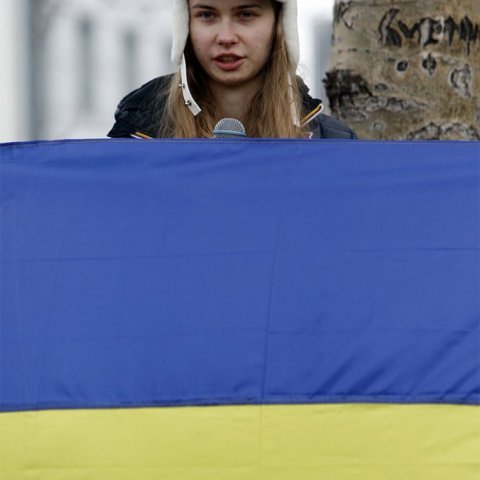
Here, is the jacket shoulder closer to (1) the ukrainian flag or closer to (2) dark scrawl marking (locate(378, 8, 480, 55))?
(1) the ukrainian flag

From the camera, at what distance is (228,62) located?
10.8ft

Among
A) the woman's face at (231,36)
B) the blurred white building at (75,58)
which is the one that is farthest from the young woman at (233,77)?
the blurred white building at (75,58)

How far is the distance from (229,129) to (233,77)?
7.8 inches

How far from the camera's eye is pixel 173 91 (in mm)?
3428

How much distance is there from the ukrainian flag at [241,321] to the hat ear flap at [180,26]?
46 cm

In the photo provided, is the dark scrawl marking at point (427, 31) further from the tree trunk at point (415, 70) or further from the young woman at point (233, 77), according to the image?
the young woman at point (233, 77)

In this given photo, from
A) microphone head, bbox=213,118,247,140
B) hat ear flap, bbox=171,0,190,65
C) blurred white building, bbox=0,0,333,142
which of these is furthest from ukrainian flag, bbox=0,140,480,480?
blurred white building, bbox=0,0,333,142

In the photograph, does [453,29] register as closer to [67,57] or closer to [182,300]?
[182,300]

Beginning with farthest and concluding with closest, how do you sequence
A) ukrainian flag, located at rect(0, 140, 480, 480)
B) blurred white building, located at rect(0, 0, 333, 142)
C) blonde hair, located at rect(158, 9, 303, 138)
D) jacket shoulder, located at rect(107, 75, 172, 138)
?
1. blurred white building, located at rect(0, 0, 333, 142)
2. jacket shoulder, located at rect(107, 75, 172, 138)
3. blonde hair, located at rect(158, 9, 303, 138)
4. ukrainian flag, located at rect(0, 140, 480, 480)

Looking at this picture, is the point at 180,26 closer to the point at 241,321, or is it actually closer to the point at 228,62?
the point at 228,62

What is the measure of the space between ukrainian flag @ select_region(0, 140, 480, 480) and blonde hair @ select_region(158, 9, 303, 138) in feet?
1.22

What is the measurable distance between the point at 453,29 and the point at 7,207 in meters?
1.99

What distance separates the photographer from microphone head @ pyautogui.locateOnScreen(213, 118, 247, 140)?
315 centimetres

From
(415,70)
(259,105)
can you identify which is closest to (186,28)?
(259,105)
